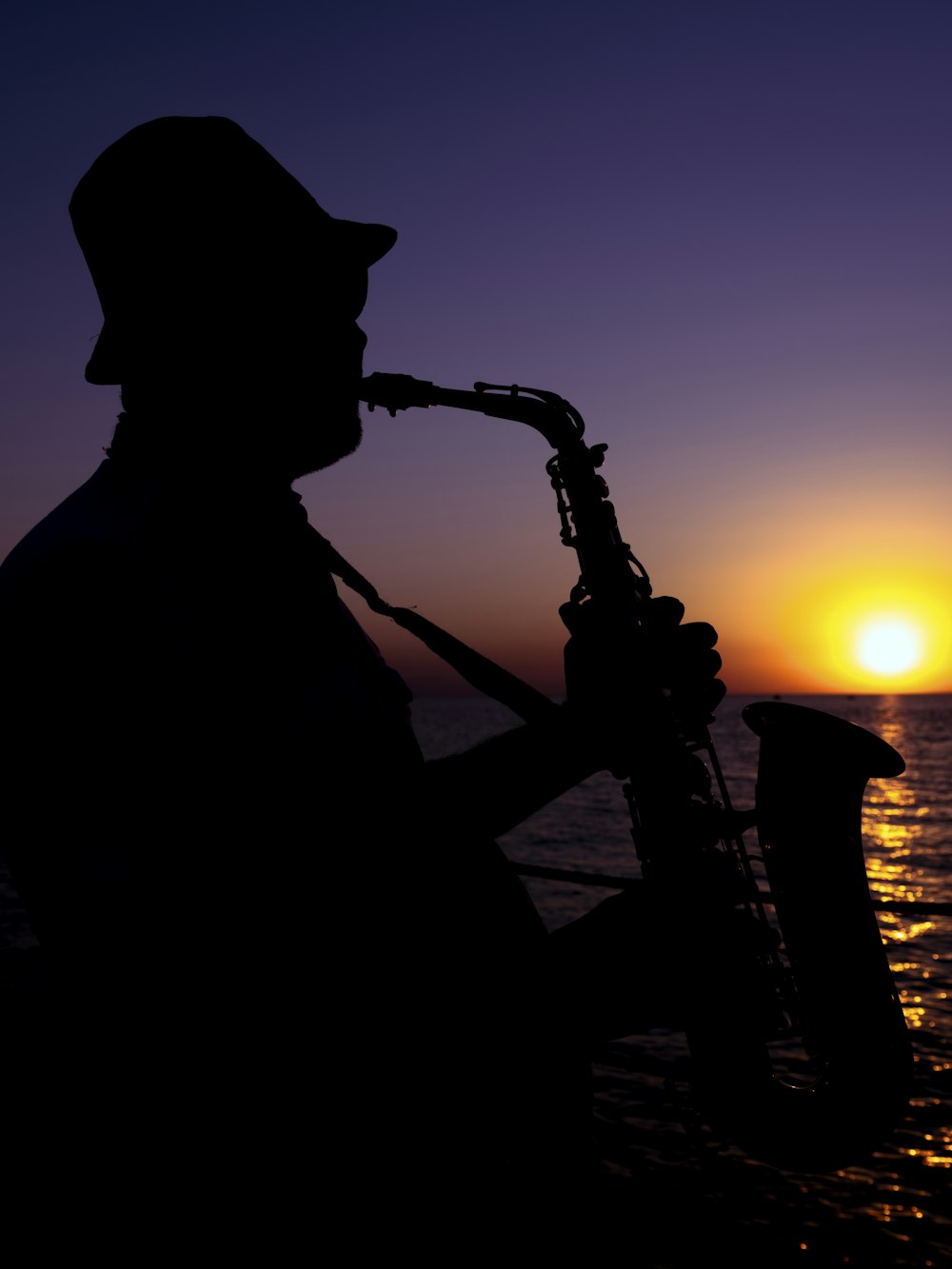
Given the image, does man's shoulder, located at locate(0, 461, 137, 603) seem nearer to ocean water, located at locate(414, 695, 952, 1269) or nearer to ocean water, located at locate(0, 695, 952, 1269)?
ocean water, located at locate(414, 695, 952, 1269)

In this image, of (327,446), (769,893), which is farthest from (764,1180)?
(327,446)

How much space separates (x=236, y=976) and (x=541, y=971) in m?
0.57

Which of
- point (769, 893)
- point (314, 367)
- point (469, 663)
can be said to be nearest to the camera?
point (314, 367)

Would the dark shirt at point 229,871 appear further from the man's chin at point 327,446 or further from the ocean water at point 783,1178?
the ocean water at point 783,1178

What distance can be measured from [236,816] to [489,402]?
3.10 metres

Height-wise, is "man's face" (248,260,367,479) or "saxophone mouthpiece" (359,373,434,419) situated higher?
"saxophone mouthpiece" (359,373,434,419)

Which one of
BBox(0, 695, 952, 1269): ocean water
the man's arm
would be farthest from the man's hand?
BBox(0, 695, 952, 1269): ocean water

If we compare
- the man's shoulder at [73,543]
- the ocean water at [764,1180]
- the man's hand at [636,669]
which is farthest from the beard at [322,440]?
the ocean water at [764,1180]

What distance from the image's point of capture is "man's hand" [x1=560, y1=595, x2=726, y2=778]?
8.18ft

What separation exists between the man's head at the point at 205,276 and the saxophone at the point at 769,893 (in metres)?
1.39

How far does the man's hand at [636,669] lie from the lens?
8.18 feet

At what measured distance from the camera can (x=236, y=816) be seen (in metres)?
→ 1.18

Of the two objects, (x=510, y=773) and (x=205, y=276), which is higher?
(x=205, y=276)

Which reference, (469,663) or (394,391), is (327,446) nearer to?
(469,663)
